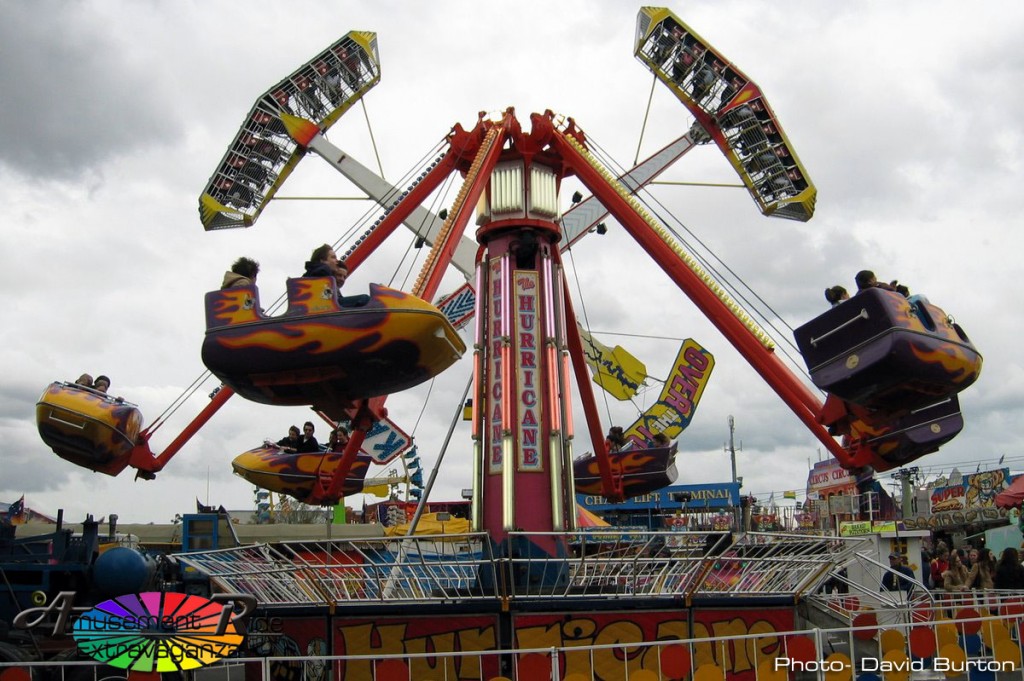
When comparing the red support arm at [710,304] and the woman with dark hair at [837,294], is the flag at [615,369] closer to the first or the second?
the red support arm at [710,304]

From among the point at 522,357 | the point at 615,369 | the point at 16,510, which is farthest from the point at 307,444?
the point at 16,510

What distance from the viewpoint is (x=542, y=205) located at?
15.2 m

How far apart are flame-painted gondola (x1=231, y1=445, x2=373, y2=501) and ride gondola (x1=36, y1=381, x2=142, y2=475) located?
219 centimetres

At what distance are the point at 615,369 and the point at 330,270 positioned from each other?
1535cm

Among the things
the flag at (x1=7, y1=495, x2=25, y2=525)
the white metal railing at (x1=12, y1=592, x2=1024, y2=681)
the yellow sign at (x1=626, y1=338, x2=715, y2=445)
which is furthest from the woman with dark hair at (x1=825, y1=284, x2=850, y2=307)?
the flag at (x1=7, y1=495, x2=25, y2=525)

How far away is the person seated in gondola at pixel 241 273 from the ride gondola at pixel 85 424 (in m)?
3.14

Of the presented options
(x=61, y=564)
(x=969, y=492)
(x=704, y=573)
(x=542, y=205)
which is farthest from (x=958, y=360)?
(x=969, y=492)

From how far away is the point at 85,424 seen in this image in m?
11.7

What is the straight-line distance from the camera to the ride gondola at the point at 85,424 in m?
11.7

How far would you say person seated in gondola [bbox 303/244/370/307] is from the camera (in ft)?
29.3

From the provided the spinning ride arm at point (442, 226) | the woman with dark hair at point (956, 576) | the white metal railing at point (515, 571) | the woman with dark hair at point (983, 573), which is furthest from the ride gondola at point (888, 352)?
the woman with dark hair at point (956, 576)

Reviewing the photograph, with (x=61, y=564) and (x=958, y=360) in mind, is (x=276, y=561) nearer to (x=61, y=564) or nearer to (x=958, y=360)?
(x=61, y=564)

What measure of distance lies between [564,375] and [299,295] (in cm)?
602

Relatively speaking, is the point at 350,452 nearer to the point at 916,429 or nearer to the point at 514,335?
the point at 514,335
